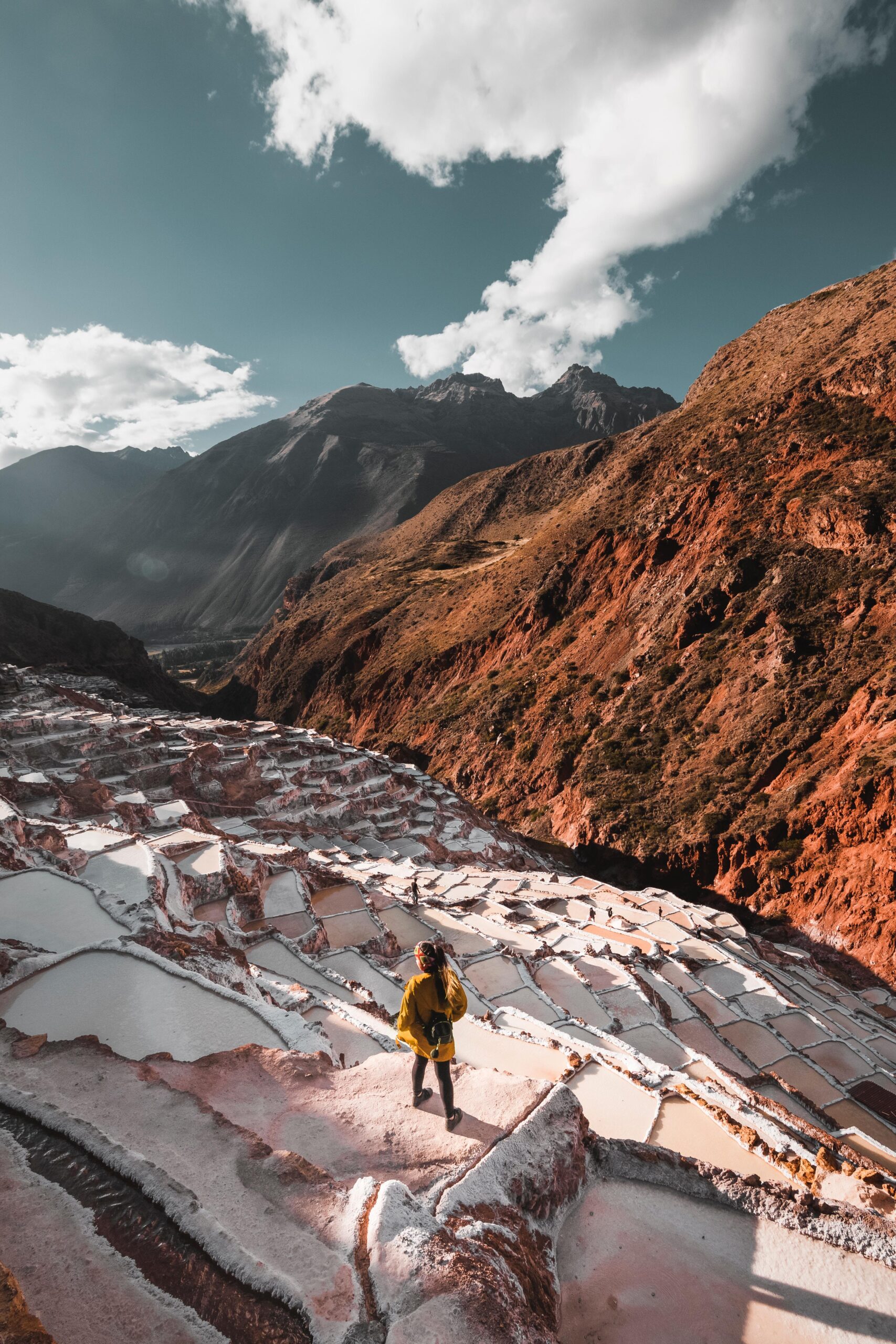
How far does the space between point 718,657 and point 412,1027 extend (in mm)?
30265

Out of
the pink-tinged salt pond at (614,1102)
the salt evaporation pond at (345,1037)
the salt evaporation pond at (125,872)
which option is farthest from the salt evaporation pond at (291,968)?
the pink-tinged salt pond at (614,1102)

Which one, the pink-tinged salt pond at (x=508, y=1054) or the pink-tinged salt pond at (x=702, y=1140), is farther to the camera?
the pink-tinged salt pond at (x=508, y=1054)

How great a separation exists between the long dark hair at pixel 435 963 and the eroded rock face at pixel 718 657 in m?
20.4

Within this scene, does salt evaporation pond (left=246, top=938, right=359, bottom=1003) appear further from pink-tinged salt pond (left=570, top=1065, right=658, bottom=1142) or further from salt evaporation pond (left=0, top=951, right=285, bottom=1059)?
pink-tinged salt pond (left=570, top=1065, right=658, bottom=1142)

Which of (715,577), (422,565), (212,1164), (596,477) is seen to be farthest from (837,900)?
(422,565)

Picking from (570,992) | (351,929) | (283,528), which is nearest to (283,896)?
(351,929)

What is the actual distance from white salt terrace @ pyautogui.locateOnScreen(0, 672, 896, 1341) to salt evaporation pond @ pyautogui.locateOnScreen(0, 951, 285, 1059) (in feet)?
0.08

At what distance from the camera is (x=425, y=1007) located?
514 cm

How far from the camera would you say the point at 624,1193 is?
4730mm

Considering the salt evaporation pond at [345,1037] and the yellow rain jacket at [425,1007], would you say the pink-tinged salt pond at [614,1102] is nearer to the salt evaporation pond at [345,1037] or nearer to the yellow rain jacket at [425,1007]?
the yellow rain jacket at [425,1007]

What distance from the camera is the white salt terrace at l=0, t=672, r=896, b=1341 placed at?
568 centimetres

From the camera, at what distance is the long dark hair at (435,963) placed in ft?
16.9

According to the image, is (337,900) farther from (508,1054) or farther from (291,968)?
(508,1054)

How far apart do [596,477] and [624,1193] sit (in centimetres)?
6661
